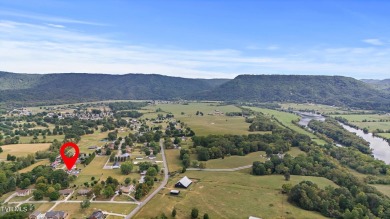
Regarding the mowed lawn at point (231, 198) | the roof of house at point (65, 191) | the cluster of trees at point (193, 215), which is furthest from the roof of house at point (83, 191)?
the cluster of trees at point (193, 215)

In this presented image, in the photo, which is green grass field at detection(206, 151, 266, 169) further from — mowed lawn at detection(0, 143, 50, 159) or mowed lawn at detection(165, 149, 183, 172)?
mowed lawn at detection(0, 143, 50, 159)

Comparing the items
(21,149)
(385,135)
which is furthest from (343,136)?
(21,149)

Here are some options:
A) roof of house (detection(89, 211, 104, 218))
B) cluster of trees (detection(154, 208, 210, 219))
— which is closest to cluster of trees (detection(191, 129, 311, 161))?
cluster of trees (detection(154, 208, 210, 219))

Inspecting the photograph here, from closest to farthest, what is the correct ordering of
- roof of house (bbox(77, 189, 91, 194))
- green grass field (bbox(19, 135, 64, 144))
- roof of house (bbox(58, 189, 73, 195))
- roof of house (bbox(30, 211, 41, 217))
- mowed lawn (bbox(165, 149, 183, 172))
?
roof of house (bbox(30, 211, 41, 217))
roof of house (bbox(58, 189, 73, 195))
roof of house (bbox(77, 189, 91, 194))
mowed lawn (bbox(165, 149, 183, 172))
green grass field (bbox(19, 135, 64, 144))

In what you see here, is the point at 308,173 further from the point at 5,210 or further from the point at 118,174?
the point at 5,210

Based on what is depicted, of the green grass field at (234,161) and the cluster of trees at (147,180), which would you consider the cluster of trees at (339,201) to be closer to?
the green grass field at (234,161)

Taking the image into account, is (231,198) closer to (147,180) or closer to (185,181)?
(185,181)
